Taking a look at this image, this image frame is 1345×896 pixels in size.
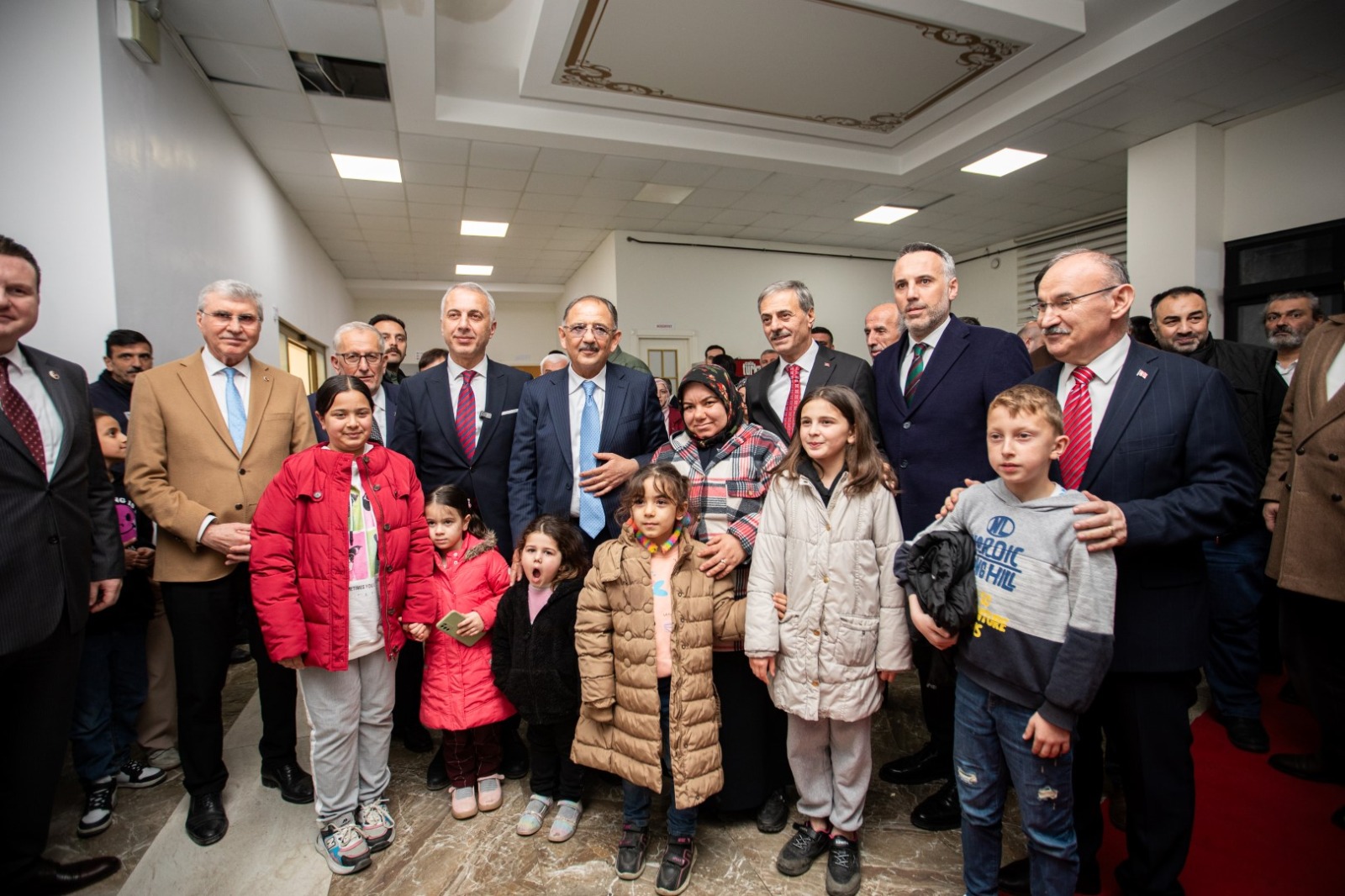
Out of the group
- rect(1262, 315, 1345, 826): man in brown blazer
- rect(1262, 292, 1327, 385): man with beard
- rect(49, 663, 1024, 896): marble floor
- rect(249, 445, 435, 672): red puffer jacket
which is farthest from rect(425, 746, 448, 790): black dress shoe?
rect(1262, 292, 1327, 385): man with beard

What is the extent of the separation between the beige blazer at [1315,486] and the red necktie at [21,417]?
376cm

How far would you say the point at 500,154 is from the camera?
5.79 meters

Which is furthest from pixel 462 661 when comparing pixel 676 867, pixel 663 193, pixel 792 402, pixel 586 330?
pixel 663 193

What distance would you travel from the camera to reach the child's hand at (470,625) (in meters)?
2.33

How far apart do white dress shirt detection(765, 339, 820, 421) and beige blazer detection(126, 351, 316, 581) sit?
6.35 ft

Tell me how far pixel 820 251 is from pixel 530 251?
14.1 feet

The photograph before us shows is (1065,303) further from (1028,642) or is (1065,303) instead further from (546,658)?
(546,658)

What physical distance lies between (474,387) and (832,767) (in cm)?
202

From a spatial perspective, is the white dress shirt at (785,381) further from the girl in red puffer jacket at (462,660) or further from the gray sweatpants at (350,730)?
the gray sweatpants at (350,730)

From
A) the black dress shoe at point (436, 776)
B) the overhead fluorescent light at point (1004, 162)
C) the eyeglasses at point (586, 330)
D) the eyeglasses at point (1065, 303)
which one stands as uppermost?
the overhead fluorescent light at point (1004, 162)

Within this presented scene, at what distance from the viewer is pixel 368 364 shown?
2984 millimetres

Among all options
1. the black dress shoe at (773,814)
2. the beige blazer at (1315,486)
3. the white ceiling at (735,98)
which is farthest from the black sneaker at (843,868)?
the white ceiling at (735,98)

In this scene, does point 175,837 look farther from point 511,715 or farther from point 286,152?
point 286,152

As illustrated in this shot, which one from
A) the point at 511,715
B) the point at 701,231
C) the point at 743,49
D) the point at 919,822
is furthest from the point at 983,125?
the point at 511,715
